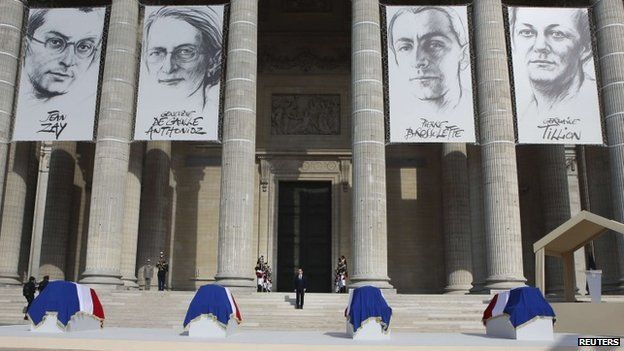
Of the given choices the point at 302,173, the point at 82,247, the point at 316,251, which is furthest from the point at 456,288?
the point at 82,247

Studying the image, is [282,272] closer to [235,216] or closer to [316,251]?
[316,251]

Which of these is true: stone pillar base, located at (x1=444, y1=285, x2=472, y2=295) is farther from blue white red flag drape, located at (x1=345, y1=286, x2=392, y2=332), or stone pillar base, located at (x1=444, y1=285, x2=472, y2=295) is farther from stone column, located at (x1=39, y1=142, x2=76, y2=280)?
stone column, located at (x1=39, y1=142, x2=76, y2=280)

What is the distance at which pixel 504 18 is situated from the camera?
22562mm

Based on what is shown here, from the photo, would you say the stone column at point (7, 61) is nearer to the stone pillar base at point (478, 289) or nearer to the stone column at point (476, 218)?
the stone pillar base at point (478, 289)

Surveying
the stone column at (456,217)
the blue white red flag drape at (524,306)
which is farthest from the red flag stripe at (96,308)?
the stone column at (456,217)

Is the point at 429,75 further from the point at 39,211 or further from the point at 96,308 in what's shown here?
the point at 39,211

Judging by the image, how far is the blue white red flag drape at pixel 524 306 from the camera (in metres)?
12.5

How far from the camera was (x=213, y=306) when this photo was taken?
12891 mm

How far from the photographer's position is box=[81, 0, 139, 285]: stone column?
20141 mm

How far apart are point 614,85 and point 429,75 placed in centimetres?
692

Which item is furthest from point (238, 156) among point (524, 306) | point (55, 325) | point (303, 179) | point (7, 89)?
point (524, 306)

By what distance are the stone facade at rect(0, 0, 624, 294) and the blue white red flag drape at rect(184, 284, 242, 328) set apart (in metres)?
6.11

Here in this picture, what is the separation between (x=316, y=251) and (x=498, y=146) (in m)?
10.7

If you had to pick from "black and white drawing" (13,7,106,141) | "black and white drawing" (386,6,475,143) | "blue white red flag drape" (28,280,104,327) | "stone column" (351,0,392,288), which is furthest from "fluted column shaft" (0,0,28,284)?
"black and white drawing" (386,6,475,143)
